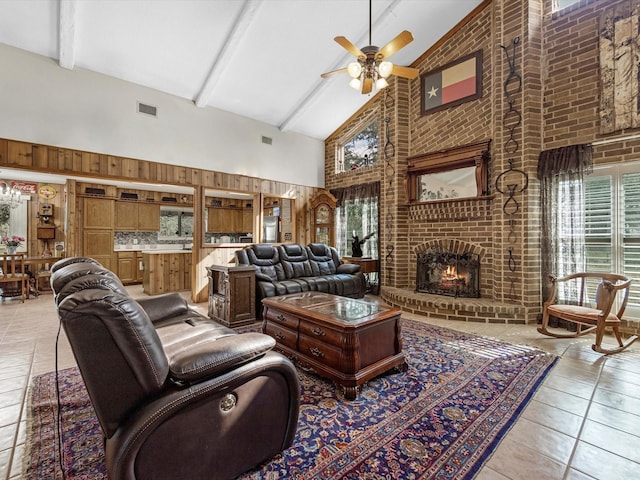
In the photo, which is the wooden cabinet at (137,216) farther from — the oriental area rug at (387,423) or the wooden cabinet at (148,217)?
the oriental area rug at (387,423)

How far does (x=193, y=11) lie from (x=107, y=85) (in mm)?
1887

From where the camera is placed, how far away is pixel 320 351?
2.43 metres

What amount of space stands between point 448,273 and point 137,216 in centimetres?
731

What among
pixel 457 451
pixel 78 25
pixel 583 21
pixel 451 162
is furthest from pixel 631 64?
pixel 78 25

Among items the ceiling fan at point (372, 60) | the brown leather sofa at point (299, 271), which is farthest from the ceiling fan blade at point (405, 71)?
the brown leather sofa at point (299, 271)

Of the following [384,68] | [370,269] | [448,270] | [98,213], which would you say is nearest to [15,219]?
[98,213]

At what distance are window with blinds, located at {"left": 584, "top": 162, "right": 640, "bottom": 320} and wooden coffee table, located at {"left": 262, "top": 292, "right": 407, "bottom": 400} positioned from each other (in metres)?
2.99

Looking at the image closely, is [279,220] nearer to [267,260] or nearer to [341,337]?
[267,260]

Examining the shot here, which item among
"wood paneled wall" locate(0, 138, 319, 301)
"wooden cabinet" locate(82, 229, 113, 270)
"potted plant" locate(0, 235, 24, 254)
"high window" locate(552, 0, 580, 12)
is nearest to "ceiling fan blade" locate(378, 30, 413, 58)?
"high window" locate(552, 0, 580, 12)

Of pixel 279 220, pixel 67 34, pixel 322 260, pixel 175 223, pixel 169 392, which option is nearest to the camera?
pixel 169 392

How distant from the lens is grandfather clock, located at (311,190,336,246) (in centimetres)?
697

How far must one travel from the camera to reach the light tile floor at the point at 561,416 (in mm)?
1558

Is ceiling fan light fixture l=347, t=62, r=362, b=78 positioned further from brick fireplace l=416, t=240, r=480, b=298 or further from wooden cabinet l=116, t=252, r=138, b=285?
wooden cabinet l=116, t=252, r=138, b=285

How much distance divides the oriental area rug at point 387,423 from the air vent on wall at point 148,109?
3.84 m
